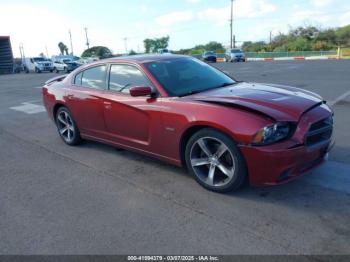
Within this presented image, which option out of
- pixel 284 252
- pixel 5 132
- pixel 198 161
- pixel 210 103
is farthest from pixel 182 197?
pixel 5 132

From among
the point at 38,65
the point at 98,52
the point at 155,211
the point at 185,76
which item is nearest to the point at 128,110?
the point at 185,76

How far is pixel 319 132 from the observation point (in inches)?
144

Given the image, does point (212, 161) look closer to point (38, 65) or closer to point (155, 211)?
point (155, 211)

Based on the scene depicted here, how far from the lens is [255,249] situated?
2809mm

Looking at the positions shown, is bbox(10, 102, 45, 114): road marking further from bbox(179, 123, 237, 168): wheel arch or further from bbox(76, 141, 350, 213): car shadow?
bbox(76, 141, 350, 213): car shadow

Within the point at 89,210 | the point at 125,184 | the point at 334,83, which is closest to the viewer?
the point at 89,210

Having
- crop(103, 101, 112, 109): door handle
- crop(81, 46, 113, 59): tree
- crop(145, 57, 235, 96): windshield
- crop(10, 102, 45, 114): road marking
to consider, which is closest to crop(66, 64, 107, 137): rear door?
crop(103, 101, 112, 109): door handle

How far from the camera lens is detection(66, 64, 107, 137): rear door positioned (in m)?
5.12

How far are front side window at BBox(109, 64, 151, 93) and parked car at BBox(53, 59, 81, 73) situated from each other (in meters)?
31.1

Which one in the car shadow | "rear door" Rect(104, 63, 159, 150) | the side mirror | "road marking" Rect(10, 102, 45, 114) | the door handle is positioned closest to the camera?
the car shadow

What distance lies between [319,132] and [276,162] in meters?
0.70

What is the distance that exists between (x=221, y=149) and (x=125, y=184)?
1.32 meters

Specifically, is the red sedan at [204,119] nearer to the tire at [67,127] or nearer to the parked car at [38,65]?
the tire at [67,127]

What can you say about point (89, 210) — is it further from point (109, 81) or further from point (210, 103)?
point (109, 81)
